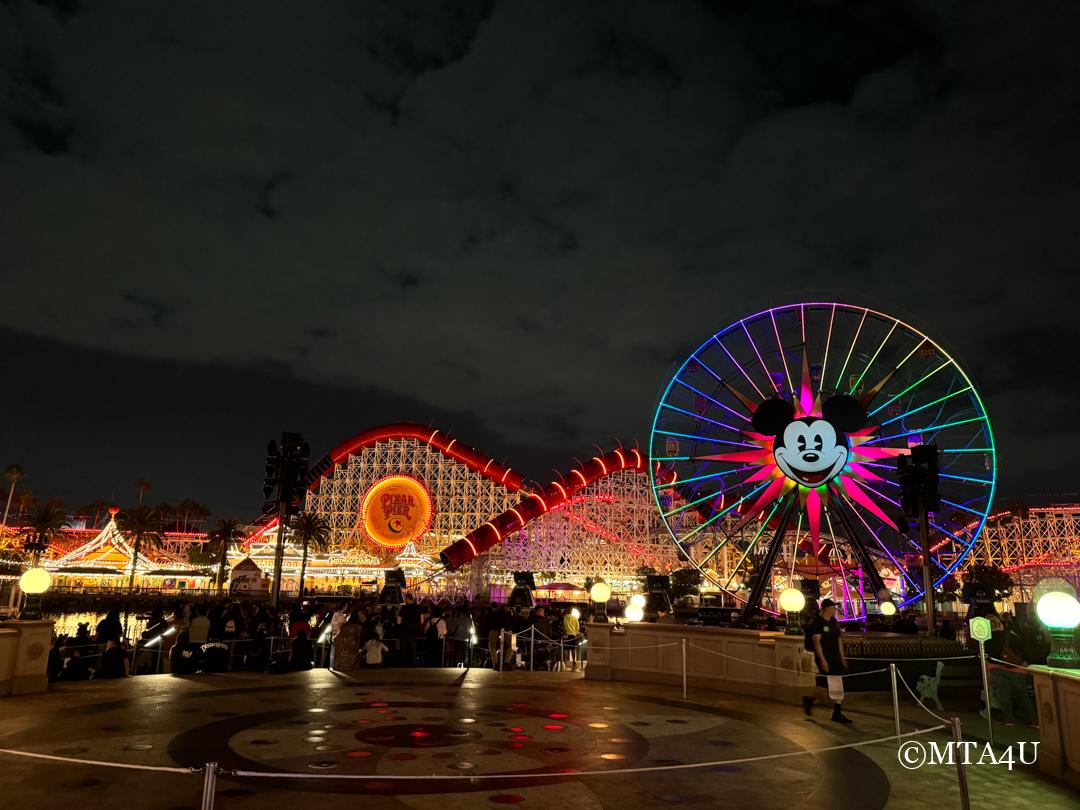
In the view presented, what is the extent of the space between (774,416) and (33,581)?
55.8ft

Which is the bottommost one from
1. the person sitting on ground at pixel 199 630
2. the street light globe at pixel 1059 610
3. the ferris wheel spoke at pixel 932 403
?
the person sitting on ground at pixel 199 630

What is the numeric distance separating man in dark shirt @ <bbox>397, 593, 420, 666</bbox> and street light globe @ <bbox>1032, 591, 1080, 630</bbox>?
12.7m

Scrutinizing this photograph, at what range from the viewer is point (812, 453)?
1906 cm

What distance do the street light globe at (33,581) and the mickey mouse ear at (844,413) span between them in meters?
17.9

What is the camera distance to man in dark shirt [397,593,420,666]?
1636 cm

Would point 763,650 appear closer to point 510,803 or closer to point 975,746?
point 975,746

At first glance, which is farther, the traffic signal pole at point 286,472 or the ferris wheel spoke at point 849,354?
the ferris wheel spoke at point 849,354

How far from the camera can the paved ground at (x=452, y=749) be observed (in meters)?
6.06

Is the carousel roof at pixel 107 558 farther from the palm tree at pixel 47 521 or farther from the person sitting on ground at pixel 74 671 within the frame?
the person sitting on ground at pixel 74 671

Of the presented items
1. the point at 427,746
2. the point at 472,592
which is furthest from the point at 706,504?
the point at 472,592

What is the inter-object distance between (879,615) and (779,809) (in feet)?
63.6

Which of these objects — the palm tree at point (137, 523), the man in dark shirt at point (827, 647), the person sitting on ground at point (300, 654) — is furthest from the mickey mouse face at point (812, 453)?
the palm tree at point (137, 523)

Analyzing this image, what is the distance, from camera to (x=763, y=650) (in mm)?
12344

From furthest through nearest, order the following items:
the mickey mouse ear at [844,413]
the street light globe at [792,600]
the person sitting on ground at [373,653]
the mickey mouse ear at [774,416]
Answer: the mickey mouse ear at [774,416] → the mickey mouse ear at [844,413] → the person sitting on ground at [373,653] → the street light globe at [792,600]
